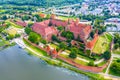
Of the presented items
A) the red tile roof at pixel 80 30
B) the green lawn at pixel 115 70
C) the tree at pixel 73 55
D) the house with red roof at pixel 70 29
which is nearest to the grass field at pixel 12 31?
the house with red roof at pixel 70 29

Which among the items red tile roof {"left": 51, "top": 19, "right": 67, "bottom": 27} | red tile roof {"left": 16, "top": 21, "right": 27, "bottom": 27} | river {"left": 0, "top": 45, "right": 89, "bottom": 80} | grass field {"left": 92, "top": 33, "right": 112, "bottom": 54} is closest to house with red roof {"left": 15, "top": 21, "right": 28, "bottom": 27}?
red tile roof {"left": 16, "top": 21, "right": 27, "bottom": 27}

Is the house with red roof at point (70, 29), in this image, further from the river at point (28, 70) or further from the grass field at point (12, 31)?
the river at point (28, 70)

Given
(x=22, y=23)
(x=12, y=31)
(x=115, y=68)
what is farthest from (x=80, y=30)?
(x=22, y=23)

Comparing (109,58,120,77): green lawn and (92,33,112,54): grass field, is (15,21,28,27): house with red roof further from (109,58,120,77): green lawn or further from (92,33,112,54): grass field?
(109,58,120,77): green lawn

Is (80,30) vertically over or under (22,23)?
over

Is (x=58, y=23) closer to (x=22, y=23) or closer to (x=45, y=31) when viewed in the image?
(x=45, y=31)

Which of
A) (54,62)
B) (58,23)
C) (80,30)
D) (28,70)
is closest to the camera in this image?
(28,70)
